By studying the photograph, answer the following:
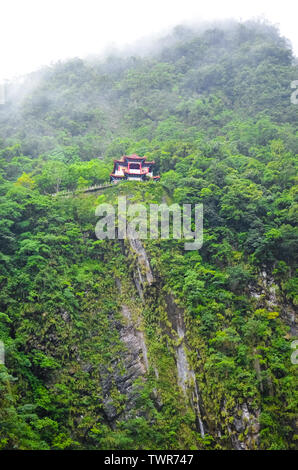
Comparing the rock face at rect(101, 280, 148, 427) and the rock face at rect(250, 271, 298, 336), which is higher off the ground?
the rock face at rect(250, 271, 298, 336)

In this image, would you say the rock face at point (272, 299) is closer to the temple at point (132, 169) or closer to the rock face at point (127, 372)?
the rock face at point (127, 372)

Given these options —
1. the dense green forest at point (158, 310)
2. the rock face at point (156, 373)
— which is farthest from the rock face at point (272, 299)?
the rock face at point (156, 373)

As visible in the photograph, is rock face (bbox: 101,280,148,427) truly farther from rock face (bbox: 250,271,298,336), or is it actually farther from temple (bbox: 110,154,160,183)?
temple (bbox: 110,154,160,183)

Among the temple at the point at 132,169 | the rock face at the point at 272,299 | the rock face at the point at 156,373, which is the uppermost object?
the temple at the point at 132,169

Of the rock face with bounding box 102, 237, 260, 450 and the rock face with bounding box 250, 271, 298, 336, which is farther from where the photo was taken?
the rock face with bounding box 250, 271, 298, 336

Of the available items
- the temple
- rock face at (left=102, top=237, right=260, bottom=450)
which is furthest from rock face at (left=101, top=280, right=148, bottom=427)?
the temple
